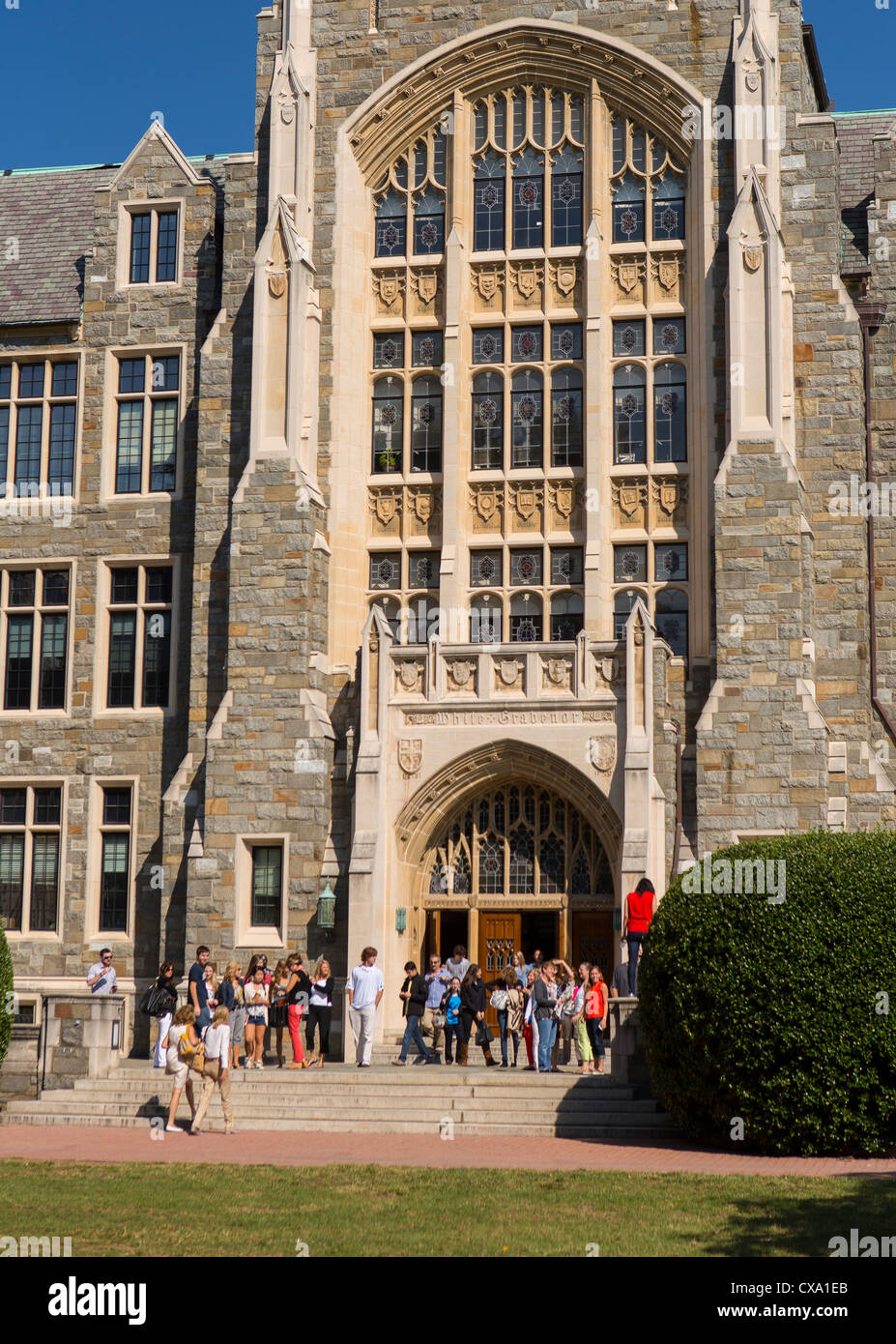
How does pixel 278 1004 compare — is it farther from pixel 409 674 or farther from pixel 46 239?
pixel 46 239

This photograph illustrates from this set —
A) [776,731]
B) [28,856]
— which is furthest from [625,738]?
[28,856]

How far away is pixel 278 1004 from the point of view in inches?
926

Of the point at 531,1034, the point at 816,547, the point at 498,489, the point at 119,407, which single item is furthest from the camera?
the point at 119,407

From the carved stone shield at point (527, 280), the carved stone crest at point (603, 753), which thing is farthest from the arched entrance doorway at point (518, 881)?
the carved stone shield at point (527, 280)

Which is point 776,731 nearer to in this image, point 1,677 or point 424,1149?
point 424,1149

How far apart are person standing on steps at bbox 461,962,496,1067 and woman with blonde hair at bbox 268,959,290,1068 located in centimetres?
247

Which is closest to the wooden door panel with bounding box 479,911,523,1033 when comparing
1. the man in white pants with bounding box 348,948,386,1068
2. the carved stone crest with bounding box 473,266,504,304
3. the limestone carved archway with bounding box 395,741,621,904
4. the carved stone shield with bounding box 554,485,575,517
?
the limestone carved archway with bounding box 395,741,621,904

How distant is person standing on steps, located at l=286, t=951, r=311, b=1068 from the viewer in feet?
76.9

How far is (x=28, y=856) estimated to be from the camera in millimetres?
29562

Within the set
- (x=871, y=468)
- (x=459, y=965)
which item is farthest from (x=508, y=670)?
(x=871, y=468)

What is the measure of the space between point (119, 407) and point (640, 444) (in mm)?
9273

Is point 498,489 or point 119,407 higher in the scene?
point 119,407

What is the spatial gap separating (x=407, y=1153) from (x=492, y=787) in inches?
381

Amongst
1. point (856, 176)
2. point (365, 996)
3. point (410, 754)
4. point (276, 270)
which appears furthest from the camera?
point (856, 176)
